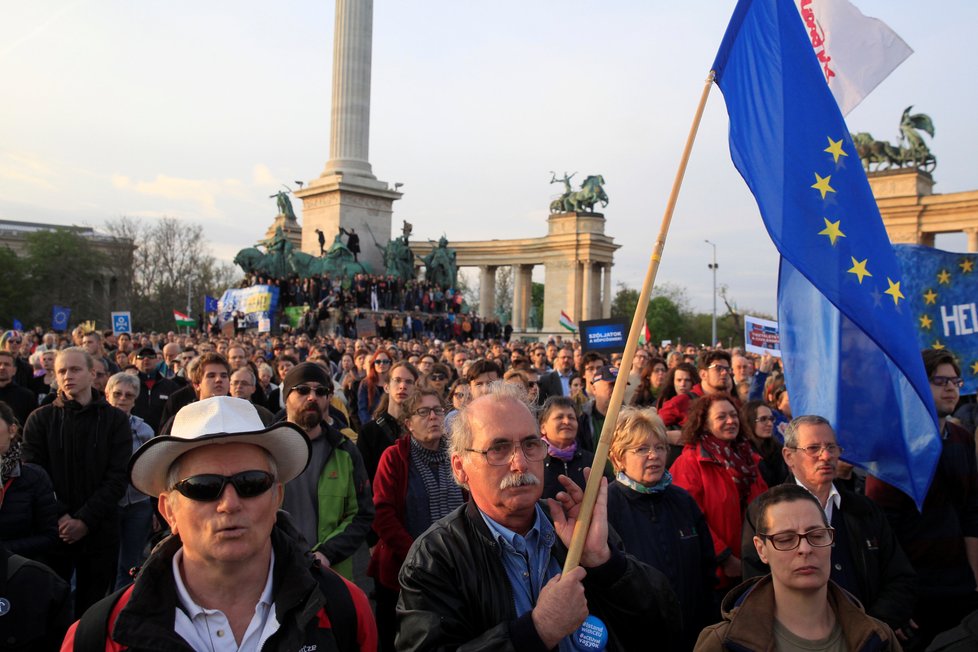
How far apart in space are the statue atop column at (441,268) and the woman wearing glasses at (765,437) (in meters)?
38.8

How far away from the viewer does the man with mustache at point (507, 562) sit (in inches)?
95.2

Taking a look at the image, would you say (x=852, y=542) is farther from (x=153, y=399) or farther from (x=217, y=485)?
(x=153, y=399)

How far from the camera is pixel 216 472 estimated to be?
2.29 m

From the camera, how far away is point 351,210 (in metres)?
38.6

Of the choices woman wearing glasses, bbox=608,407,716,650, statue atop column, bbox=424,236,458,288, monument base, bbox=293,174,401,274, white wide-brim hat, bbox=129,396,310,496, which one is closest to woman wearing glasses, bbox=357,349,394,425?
woman wearing glasses, bbox=608,407,716,650

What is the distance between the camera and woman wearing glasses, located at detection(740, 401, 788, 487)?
5.80 metres

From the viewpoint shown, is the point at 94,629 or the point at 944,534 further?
the point at 944,534

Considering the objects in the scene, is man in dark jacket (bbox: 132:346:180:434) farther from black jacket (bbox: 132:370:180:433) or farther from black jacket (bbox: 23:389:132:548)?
black jacket (bbox: 23:389:132:548)

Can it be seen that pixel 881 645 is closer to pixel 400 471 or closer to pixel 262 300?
pixel 400 471

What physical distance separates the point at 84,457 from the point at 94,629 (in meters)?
3.83

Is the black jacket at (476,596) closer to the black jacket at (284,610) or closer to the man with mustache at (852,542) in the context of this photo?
the black jacket at (284,610)

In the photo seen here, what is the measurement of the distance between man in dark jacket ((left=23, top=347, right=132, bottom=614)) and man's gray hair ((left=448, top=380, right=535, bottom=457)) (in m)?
3.82

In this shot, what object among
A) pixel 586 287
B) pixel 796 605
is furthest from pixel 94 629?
pixel 586 287

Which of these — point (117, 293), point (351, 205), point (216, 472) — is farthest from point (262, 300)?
point (117, 293)
